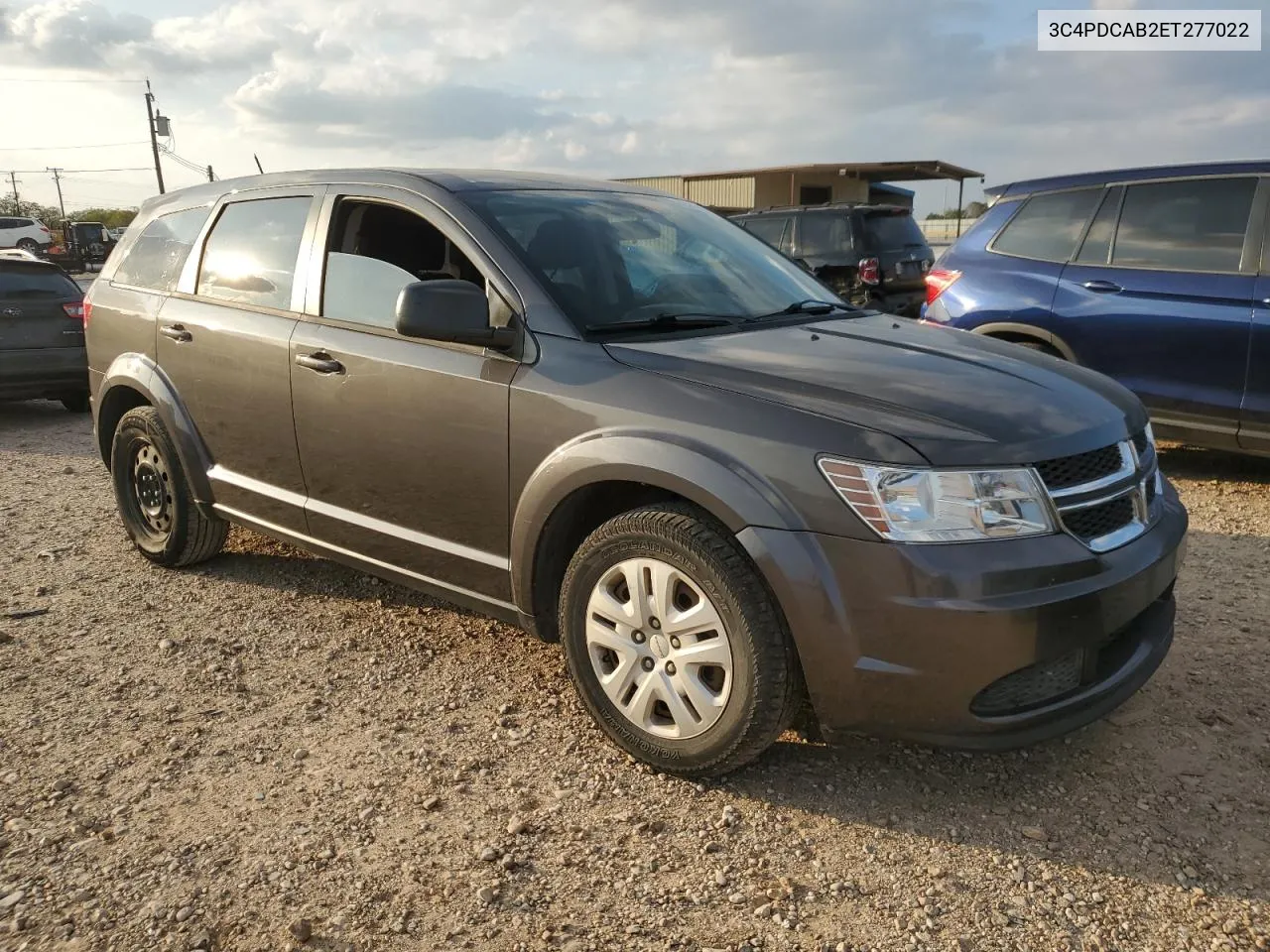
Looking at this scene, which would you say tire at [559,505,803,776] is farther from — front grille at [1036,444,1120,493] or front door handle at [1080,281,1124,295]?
front door handle at [1080,281,1124,295]

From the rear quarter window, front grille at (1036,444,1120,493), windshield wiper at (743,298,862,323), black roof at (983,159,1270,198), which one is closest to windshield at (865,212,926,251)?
black roof at (983,159,1270,198)

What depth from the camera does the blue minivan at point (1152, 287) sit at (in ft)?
17.3

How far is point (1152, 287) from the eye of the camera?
18.2 ft

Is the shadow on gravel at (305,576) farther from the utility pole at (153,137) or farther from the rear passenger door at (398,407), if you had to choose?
the utility pole at (153,137)

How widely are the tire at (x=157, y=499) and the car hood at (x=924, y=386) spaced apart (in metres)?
2.54

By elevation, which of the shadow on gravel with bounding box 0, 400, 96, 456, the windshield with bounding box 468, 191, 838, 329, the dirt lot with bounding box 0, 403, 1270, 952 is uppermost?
the windshield with bounding box 468, 191, 838, 329

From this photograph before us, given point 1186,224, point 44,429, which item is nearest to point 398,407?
point 1186,224

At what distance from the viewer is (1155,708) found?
3217 mm

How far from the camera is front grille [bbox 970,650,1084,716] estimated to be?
2.47 meters

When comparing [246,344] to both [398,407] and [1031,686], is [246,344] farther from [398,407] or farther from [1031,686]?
[1031,686]

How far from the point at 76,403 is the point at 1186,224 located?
30.4ft

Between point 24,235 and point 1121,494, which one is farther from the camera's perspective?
point 24,235

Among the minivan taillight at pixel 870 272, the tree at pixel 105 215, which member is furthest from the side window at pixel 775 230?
the tree at pixel 105 215

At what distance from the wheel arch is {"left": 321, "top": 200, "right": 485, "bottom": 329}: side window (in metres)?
0.83
